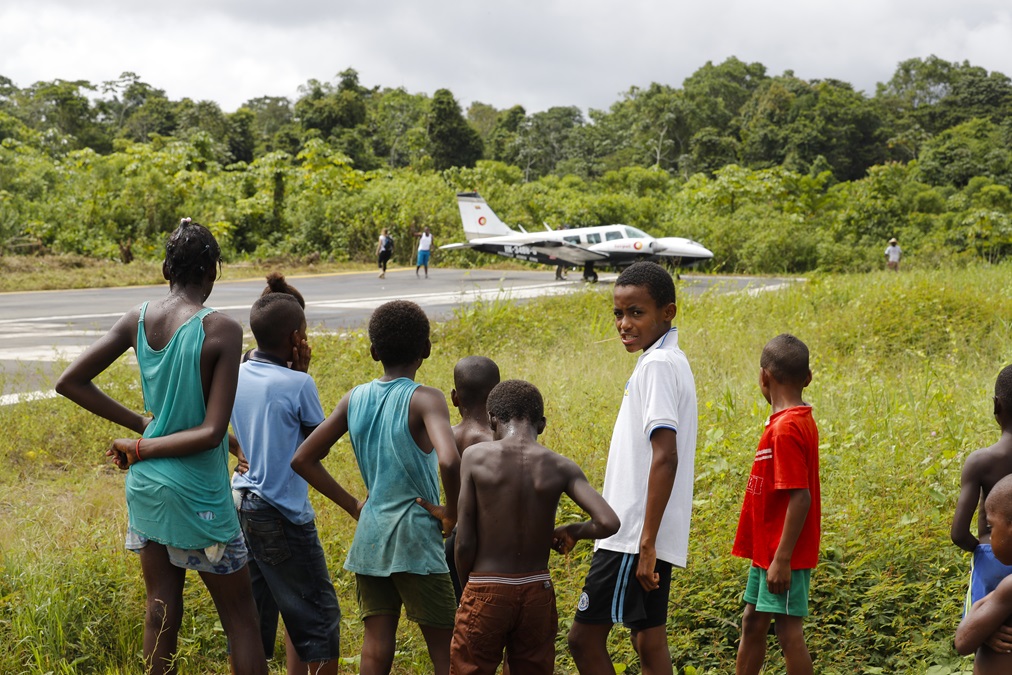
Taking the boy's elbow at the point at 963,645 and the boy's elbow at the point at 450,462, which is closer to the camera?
the boy's elbow at the point at 963,645

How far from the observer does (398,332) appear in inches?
132

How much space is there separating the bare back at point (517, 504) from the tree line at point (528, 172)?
2751cm

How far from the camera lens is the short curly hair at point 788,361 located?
3.56 meters

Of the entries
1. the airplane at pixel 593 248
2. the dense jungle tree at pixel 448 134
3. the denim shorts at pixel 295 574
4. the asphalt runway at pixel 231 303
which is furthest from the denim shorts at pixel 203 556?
the dense jungle tree at pixel 448 134

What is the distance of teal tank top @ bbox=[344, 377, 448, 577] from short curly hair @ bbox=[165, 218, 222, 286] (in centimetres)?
71

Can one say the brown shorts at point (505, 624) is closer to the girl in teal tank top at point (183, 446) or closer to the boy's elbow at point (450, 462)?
the boy's elbow at point (450, 462)

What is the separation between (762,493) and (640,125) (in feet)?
182

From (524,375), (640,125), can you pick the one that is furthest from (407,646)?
(640,125)

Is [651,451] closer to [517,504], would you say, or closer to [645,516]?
[645,516]

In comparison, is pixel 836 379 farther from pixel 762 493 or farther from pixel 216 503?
pixel 216 503

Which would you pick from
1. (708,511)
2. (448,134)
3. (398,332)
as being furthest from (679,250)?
(448,134)

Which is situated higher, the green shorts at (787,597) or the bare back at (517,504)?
the bare back at (517,504)

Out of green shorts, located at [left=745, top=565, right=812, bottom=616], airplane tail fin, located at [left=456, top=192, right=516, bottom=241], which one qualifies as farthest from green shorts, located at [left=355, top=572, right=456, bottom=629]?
airplane tail fin, located at [left=456, top=192, right=516, bottom=241]

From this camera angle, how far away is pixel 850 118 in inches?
2133
